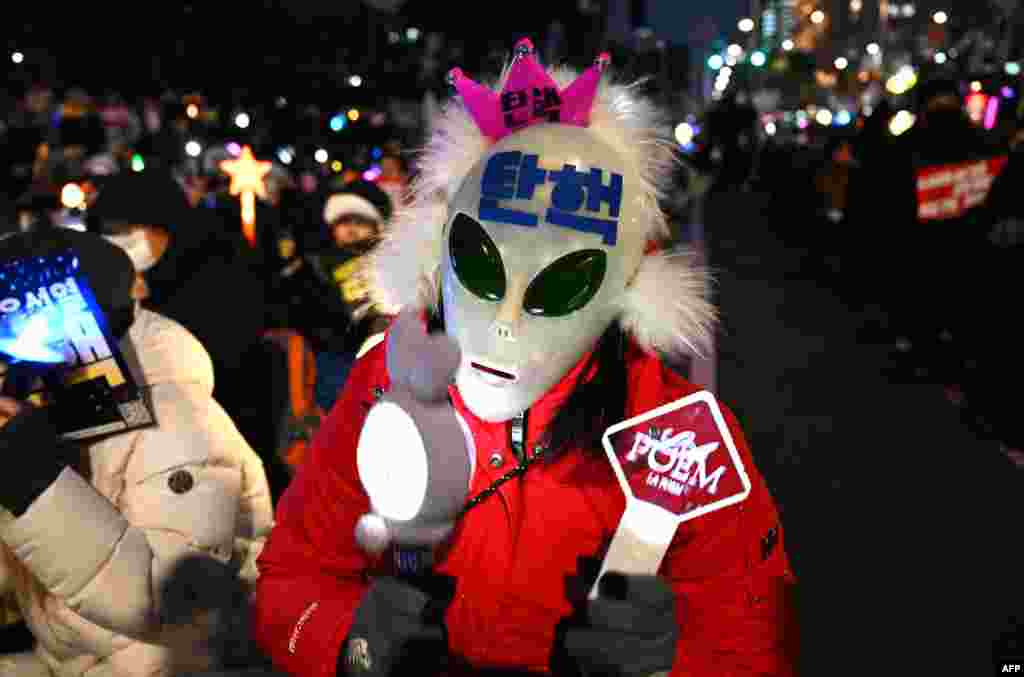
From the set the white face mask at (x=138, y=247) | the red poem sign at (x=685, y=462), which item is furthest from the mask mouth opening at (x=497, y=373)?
the white face mask at (x=138, y=247)

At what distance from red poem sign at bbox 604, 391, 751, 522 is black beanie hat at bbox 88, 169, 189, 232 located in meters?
2.93

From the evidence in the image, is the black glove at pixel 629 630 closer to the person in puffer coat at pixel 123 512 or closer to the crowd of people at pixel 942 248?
the person in puffer coat at pixel 123 512

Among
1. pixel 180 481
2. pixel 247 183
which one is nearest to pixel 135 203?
pixel 180 481

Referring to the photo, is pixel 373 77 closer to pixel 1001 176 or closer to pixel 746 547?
pixel 1001 176

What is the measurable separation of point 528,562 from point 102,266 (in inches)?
51.3

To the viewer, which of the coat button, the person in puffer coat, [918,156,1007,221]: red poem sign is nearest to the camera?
the person in puffer coat

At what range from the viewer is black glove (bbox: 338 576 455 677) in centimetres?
157

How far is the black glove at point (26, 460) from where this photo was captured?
1871mm

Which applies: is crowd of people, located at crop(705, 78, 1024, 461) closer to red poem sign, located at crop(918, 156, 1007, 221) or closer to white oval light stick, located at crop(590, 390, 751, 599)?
red poem sign, located at crop(918, 156, 1007, 221)

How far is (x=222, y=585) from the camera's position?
220cm

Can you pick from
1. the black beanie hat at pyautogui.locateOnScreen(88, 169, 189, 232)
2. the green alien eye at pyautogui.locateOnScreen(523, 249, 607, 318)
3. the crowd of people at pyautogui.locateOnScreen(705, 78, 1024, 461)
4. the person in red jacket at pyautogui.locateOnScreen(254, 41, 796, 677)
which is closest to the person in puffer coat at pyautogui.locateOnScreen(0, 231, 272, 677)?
the person in red jacket at pyautogui.locateOnScreen(254, 41, 796, 677)

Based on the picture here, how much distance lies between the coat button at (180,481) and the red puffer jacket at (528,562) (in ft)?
1.33

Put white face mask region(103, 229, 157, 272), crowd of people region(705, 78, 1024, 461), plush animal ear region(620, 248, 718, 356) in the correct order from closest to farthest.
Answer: plush animal ear region(620, 248, 718, 356) < white face mask region(103, 229, 157, 272) < crowd of people region(705, 78, 1024, 461)

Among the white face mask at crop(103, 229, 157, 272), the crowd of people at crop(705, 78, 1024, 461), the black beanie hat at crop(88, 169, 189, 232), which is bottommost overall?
the crowd of people at crop(705, 78, 1024, 461)
